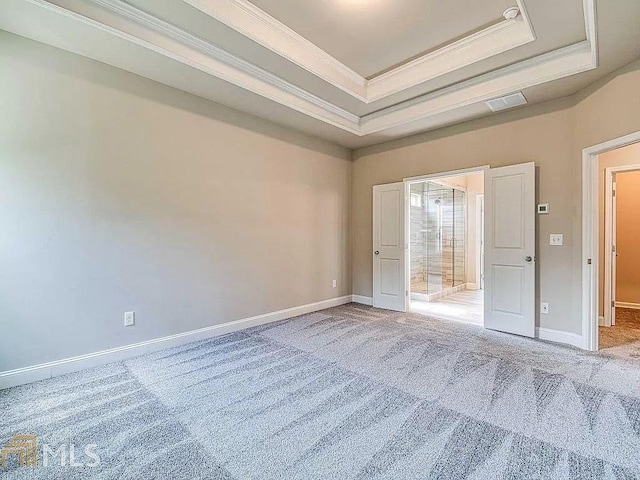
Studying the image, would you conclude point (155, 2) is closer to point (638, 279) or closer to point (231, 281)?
point (231, 281)

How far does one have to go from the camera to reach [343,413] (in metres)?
2.02

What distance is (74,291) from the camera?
8.67ft

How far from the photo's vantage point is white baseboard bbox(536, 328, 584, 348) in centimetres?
321

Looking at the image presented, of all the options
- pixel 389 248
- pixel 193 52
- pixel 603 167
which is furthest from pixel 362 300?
pixel 193 52

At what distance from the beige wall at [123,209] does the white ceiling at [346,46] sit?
317 mm

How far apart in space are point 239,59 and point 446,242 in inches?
218

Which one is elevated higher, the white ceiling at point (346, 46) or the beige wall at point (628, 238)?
the white ceiling at point (346, 46)

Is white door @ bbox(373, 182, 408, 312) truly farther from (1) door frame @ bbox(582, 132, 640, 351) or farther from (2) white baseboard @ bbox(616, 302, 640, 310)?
(2) white baseboard @ bbox(616, 302, 640, 310)

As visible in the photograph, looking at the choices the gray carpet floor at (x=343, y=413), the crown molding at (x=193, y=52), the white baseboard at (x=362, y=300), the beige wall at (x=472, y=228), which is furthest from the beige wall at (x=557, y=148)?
the beige wall at (x=472, y=228)

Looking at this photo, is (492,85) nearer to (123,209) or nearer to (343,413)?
(343,413)

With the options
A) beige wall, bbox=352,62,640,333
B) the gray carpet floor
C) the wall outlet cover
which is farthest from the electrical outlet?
the wall outlet cover

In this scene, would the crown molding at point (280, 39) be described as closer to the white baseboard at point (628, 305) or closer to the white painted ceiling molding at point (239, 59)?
the white painted ceiling molding at point (239, 59)

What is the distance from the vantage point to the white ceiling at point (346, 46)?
7.50 ft

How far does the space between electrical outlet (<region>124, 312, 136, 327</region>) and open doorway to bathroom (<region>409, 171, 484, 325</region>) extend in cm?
420
